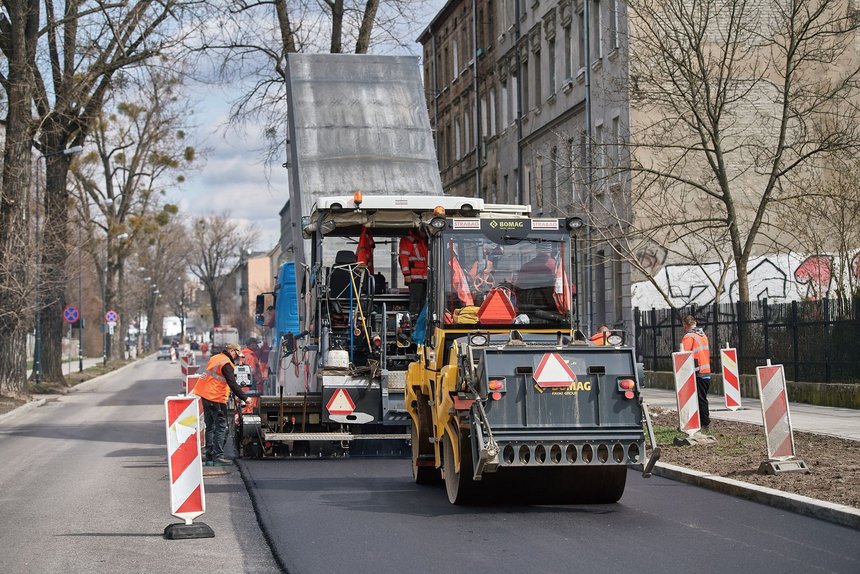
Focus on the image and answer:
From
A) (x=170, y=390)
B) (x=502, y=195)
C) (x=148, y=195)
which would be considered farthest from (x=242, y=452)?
(x=148, y=195)

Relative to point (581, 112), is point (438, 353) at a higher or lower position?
lower

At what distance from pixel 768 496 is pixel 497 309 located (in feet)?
9.85

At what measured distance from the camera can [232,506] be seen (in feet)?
38.7

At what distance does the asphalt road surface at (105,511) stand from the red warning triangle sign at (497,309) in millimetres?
2842

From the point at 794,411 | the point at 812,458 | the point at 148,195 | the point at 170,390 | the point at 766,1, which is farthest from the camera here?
the point at 148,195

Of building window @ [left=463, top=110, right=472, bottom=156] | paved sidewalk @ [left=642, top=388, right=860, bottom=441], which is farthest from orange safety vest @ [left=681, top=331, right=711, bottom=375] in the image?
building window @ [left=463, top=110, right=472, bottom=156]

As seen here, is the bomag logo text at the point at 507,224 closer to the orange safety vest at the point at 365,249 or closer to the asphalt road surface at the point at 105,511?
the asphalt road surface at the point at 105,511

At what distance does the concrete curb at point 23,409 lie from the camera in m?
27.7

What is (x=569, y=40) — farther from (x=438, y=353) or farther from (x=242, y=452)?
(x=438, y=353)

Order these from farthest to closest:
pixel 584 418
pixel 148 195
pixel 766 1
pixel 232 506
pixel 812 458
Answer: pixel 148 195 < pixel 766 1 < pixel 812 458 < pixel 232 506 < pixel 584 418

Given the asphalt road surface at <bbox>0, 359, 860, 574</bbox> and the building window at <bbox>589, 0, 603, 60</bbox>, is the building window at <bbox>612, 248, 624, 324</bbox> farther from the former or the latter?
the asphalt road surface at <bbox>0, 359, 860, 574</bbox>

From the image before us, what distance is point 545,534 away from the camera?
379 inches

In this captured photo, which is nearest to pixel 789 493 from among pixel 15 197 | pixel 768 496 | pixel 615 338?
pixel 768 496

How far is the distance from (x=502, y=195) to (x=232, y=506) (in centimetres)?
3914
